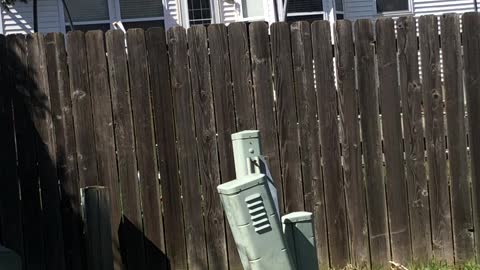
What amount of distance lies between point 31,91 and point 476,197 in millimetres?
3607

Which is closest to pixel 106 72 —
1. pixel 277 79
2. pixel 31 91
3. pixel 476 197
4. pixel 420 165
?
pixel 31 91

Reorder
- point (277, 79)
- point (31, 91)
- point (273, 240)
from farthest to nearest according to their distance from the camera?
1. point (277, 79)
2. point (31, 91)
3. point (273, 240)

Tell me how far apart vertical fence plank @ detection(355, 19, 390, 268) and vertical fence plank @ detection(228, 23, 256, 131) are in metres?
0.89

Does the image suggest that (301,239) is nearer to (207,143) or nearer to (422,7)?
(207,143)

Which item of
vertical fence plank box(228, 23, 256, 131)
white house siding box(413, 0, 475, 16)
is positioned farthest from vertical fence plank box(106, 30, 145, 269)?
white house siding box(413, 0, 475, 16)

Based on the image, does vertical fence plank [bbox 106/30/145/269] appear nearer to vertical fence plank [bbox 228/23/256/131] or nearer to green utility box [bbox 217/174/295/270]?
vertical fence plank [bbox 228/23/256/131]

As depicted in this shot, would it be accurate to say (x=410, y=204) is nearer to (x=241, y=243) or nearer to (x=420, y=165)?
(x=420, y=165)

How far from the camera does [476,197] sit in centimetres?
488

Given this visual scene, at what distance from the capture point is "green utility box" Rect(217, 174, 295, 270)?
8.44 ft

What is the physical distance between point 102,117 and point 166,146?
529 millimetres

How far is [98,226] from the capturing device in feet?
13.7

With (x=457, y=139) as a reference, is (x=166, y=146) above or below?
above

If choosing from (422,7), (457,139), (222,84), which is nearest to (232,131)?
(222,84)

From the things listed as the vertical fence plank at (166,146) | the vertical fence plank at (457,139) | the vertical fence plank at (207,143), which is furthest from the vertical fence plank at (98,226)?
the vertical fence plank at (457,139)
